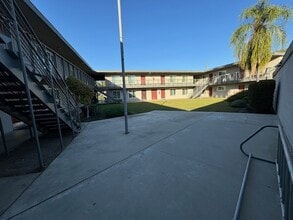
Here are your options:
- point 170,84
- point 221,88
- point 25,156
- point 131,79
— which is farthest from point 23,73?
point 170,84

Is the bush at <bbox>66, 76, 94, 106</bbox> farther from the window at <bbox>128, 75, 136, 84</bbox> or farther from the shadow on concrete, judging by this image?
the window at <bbox>128, 75, 136, 84</bbox>

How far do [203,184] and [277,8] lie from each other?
Result: 50.9 ft

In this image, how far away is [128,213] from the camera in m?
2.18

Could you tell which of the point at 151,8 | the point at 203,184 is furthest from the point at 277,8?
the point at 203,184

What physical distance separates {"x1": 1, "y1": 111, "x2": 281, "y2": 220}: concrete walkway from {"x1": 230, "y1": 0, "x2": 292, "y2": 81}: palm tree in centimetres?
1093

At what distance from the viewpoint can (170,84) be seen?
3222 cm

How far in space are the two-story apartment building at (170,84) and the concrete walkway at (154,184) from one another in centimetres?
2255

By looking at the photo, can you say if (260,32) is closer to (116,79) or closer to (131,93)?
(131,93)

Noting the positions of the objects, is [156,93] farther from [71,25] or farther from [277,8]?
[277,8]

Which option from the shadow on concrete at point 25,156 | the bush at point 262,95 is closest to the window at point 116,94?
the bush at point 262,95

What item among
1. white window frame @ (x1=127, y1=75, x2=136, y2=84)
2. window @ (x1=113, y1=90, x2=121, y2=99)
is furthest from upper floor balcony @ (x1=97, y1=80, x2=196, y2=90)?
window @ (x1=113, y1=90, x2=121, y2=99)

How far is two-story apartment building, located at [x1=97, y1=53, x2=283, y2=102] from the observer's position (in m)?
27.5

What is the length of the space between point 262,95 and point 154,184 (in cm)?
997

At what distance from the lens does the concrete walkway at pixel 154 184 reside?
2205mm
